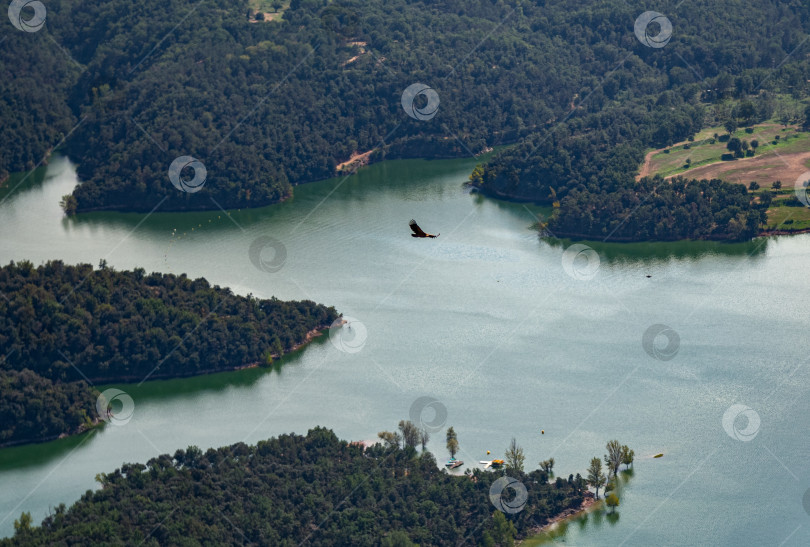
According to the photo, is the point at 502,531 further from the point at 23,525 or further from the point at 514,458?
the point at 23,525

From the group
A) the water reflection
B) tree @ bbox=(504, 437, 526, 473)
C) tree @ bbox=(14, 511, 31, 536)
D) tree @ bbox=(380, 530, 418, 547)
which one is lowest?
tree @ bbox=(380, 530, 418, 547)

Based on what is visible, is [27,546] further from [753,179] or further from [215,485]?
[753,179]

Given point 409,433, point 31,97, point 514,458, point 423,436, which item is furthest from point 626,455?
point 31,97

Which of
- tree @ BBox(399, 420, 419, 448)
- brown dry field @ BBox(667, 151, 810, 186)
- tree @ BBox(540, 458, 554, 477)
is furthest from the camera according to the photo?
brown dry field @ BBox(667, 151, 810, 186)

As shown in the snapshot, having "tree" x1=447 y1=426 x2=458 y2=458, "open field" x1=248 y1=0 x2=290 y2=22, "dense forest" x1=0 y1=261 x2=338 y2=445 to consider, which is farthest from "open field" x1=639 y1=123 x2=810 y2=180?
"tree" x1=447 y1=426 x2=458 y2=458

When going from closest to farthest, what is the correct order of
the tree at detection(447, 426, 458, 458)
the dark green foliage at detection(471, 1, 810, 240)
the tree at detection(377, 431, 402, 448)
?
the tree at detection(377, 431, 402, 448), the tree at detection(447, 426, 458, 458), the dark green foliage at detection(471, 1, 810, 240)

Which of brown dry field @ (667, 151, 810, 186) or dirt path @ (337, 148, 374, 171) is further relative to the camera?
dirt path @ (337, 148, 374, 171)

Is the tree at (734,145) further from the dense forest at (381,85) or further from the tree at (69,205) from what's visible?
the tree at (69,205)

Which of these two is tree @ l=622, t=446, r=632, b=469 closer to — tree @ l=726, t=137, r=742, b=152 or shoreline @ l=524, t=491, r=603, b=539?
shoreline @ l=524, t=491, r=603, b=539
